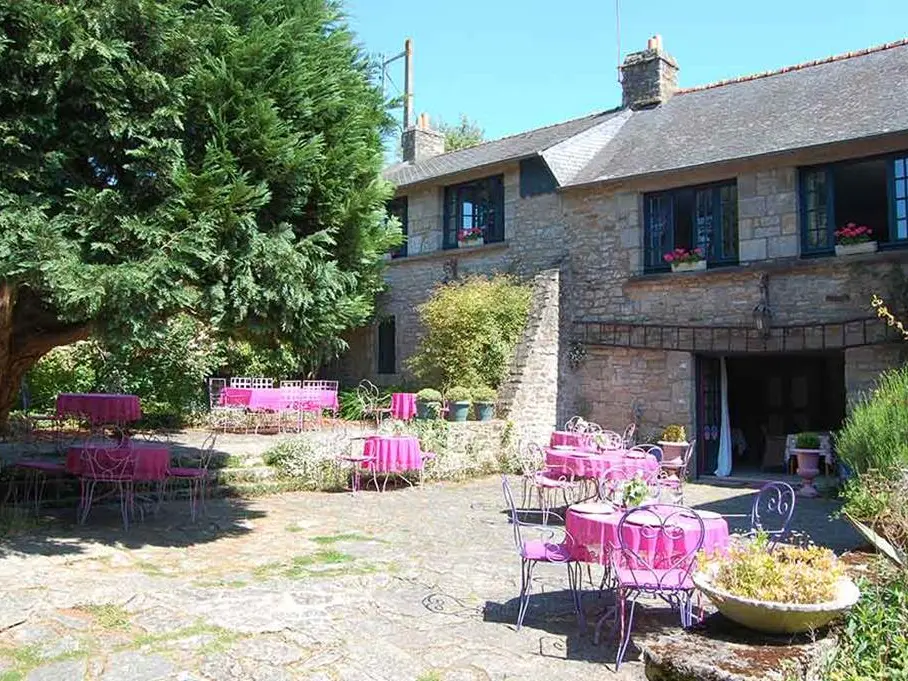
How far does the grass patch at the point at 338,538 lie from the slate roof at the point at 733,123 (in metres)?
8.16

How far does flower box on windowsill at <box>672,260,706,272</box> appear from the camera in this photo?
488 inches

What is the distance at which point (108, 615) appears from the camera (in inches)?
188

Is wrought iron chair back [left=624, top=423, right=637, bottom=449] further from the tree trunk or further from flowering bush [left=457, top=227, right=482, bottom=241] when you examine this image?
the tree trunk

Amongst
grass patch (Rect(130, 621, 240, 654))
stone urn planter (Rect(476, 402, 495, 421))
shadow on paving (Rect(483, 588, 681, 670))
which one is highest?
stone urn planter (Rect(476, 402, 495, 421))

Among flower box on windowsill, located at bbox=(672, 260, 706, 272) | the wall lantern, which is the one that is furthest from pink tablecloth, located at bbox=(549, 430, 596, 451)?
flower box on windowsill, located at bbox=(672, 260, 706, 272)

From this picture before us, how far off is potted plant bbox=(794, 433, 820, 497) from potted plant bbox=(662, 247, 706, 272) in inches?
125

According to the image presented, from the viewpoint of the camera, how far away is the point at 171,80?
5902 millimetres

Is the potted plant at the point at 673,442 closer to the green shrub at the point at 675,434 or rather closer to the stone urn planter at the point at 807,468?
the green shrub at the point at 675,434

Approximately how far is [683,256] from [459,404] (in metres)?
4.55

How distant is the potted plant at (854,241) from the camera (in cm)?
1084

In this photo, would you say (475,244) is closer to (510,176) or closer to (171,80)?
(510,176)

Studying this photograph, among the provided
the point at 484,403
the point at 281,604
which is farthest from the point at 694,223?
the point at 281,604

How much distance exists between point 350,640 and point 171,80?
438cm

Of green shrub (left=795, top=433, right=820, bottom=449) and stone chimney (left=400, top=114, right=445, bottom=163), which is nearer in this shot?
green shrub (left=795, top=433, right=820, bottom=449)
